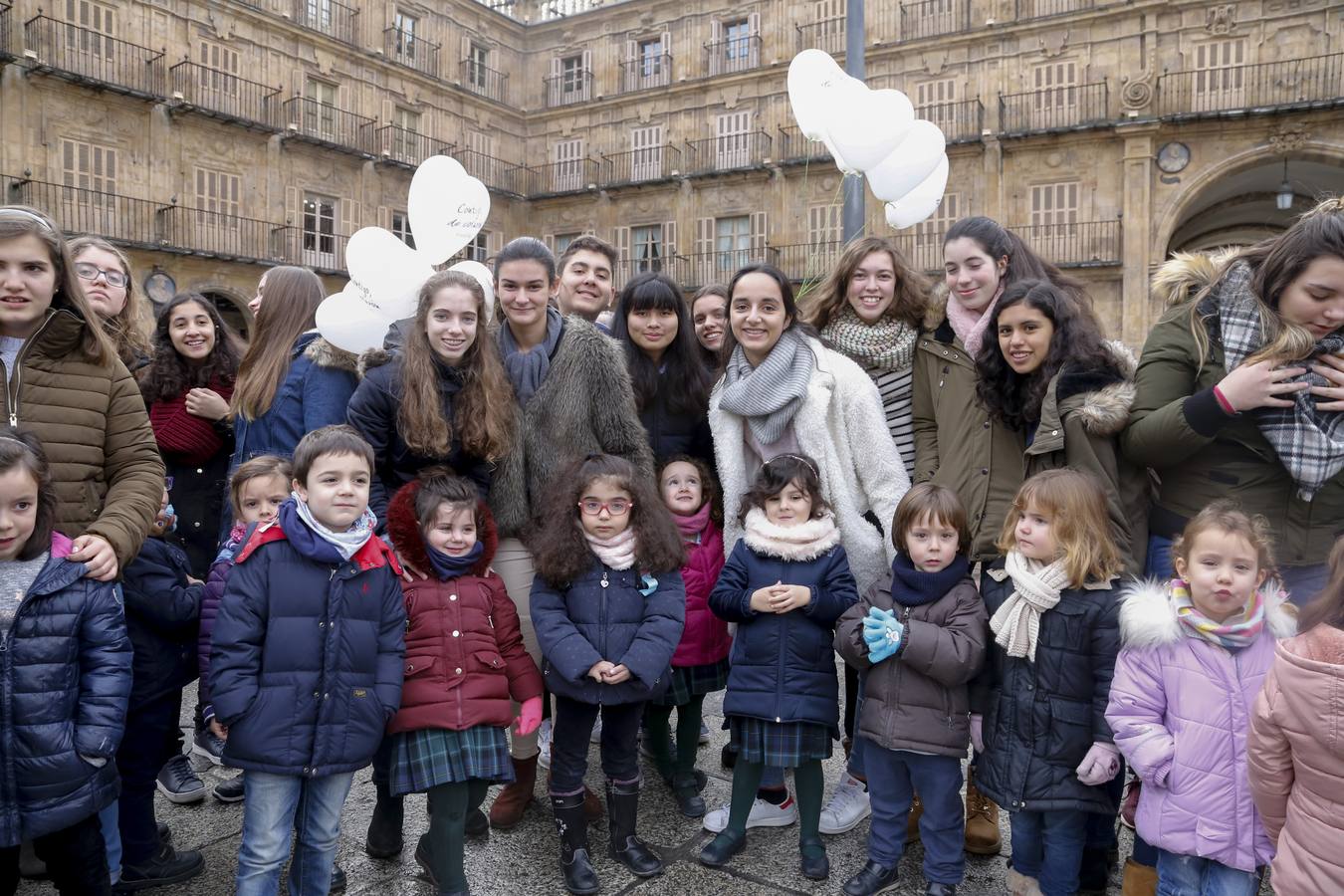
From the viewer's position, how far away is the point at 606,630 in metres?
3.02

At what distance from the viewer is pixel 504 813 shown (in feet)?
10.9

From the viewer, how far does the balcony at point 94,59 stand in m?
16.5

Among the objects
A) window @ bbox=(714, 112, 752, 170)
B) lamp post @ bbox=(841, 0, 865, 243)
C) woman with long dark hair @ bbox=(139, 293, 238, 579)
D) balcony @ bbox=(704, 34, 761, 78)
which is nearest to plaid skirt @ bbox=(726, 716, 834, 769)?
woman with long dark hair @ bbox=(139, 293, 238, 579)

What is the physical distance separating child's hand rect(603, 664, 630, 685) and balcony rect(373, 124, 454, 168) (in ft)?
70.0

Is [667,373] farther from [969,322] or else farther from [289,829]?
[289,829]

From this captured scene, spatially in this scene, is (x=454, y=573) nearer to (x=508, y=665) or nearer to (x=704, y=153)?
(x=508, y=665)

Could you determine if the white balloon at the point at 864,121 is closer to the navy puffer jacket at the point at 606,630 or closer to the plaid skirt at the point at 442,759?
the navy puffer jacket at the point at 606,630

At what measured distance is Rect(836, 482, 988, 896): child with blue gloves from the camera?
9.16ft

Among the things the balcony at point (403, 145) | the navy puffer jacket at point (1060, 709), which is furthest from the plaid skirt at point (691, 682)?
the balcony at point (403, 145)

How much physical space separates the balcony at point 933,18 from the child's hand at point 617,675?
2082cm

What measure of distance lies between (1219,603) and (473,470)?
2.37 meters

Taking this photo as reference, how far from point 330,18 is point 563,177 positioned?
22.4ft

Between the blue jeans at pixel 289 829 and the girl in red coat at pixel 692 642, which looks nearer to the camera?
the blue jeans at pixel 289 829

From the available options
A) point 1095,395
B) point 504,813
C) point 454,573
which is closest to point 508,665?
point 454,573
